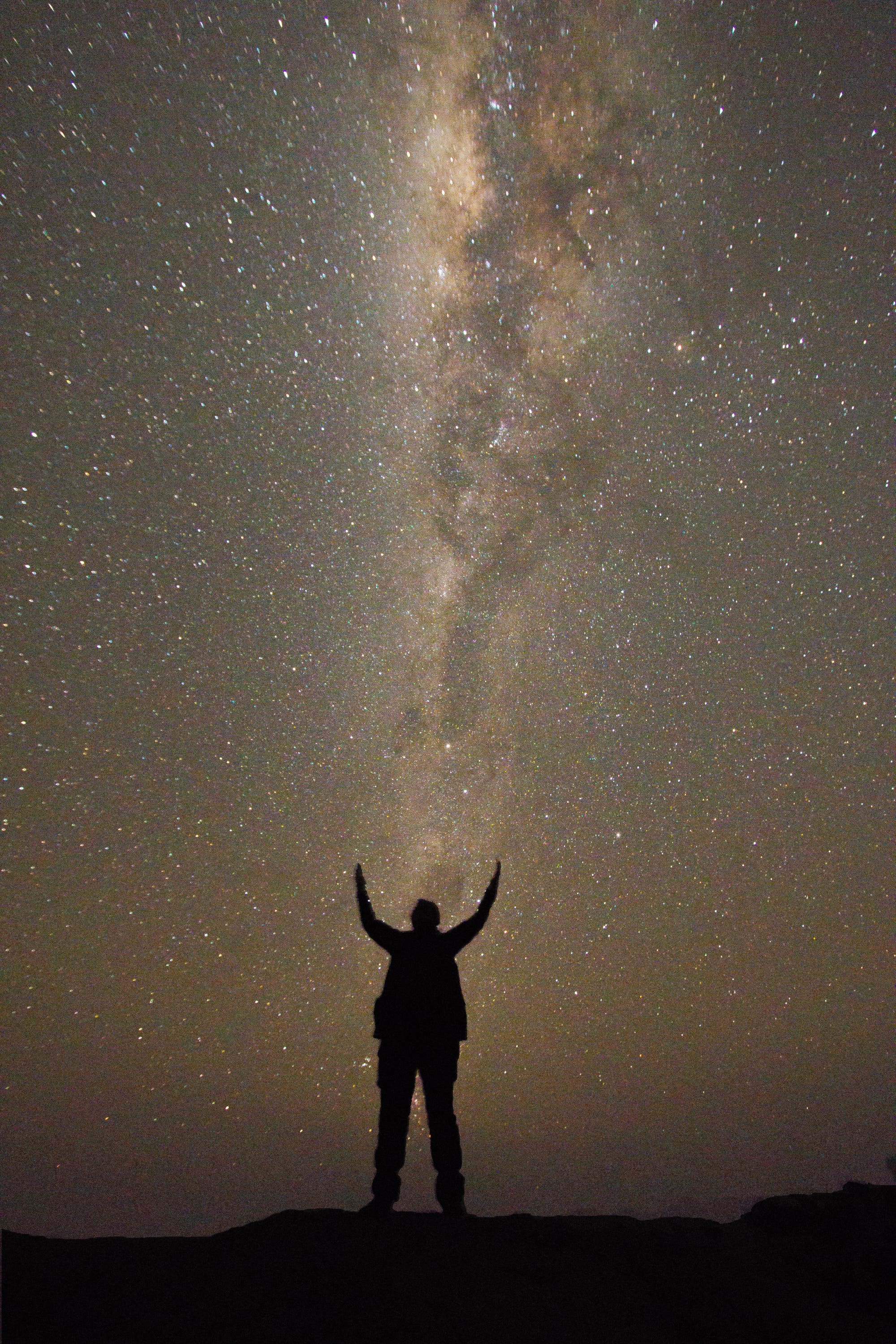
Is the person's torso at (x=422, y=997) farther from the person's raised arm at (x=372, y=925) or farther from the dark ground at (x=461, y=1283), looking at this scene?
the dark ground at (x=461, y=1283)

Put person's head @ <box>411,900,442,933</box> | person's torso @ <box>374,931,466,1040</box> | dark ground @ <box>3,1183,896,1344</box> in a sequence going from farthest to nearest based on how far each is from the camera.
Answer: person's head @ <box>411,900,442,933</box>
person's torso @ <box>374,931,466,1040</box>
dark ground @ <box>3,1183,896,1344</box>

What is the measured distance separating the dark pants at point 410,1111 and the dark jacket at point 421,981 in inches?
2.9

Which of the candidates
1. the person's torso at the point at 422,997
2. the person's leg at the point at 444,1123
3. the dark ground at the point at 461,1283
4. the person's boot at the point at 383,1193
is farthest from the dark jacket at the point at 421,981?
the dark ground at the point at 461,1283

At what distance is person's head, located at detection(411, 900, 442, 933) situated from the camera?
4.49 meters

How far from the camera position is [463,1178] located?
13.5 ft

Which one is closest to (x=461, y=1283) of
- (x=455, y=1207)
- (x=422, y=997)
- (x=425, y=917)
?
(x=455, y=1207)

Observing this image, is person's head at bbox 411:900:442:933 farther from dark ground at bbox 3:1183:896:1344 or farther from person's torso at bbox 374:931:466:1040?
dark ground at bbox 3:1183:896:1344

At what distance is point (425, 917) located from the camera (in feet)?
14.8

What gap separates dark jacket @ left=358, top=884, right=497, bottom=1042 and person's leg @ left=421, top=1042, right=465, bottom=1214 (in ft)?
0.35

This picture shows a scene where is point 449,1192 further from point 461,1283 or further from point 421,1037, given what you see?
point 461,1283

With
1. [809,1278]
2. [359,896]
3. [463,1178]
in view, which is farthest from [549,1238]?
[359,896]

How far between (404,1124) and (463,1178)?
0.42m

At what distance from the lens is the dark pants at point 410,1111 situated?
4.04m

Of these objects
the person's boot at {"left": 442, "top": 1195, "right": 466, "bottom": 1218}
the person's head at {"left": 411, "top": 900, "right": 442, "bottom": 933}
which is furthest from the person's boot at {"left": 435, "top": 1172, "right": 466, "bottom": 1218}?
the person's head at {"left": 411, "top": 900, "right": 442, "bottom": 933}
